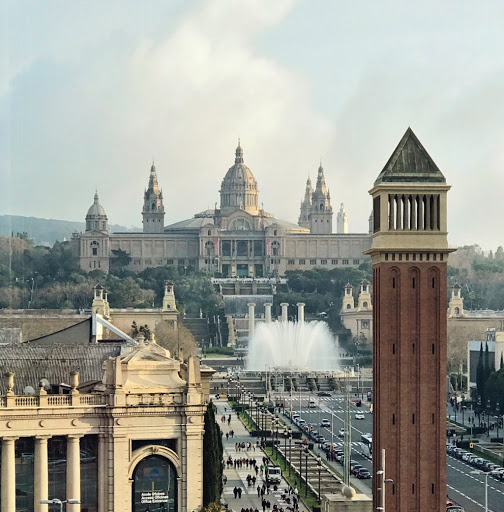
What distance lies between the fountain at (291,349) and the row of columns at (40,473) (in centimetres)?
10671

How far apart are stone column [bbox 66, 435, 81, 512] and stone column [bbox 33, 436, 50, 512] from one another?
73 centimetres

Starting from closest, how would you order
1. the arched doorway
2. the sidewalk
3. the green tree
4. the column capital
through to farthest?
the column capital → the arched doorway → the green tree → the sidewalk

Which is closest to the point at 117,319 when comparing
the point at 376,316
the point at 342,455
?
the point at 342,455

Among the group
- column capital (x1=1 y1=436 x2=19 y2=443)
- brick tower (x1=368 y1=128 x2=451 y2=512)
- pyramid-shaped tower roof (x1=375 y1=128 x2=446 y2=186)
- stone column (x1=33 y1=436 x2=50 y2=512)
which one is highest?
pyramid-shaped tower roof (x1=375 y1=128 x2=446 y2=186)

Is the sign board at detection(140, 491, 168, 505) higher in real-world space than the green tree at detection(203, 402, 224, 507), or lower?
lower

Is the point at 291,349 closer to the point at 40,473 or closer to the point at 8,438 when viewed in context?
the point at 40,473

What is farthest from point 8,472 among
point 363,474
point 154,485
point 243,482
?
point 363,474

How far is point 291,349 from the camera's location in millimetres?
181000

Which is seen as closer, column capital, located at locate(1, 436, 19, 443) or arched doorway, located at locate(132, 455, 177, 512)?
column capital, located at locate(1, 436, 19, 443)

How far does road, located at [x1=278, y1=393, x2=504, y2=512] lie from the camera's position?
272ft

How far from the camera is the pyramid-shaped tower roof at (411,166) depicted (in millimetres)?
67562

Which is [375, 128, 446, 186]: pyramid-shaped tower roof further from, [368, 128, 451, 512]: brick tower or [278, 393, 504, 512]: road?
[278, 393, 504, 512]: road

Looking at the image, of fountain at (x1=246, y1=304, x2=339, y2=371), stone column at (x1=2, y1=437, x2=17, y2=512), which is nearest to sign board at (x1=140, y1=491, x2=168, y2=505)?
stone column at (x1=2, y1=437, x2=17, y2=512)

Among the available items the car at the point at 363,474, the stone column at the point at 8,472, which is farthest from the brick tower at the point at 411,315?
the car at the point at 363,474
